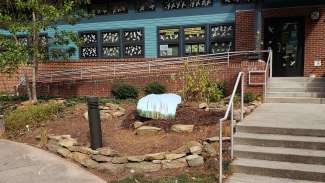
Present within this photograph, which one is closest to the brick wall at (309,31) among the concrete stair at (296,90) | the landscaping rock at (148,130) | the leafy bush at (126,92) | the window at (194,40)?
the concrete stair at (296,90)

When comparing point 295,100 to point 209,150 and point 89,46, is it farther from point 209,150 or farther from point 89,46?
point 89,46

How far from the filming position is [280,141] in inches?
291

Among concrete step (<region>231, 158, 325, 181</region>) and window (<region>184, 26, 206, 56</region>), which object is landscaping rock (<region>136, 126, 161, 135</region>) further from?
window (<region>184, 26, 206, 56</region>)

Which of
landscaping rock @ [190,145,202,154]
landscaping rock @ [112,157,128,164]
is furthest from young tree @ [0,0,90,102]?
landscaping rock @ [190,145,202,154]

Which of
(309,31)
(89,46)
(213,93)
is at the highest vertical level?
(309,31)

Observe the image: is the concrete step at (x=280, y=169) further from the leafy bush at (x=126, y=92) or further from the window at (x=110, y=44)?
the window at (x=110, y=44)

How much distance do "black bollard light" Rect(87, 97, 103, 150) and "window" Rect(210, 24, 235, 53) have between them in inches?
328

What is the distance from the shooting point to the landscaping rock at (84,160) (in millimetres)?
7730

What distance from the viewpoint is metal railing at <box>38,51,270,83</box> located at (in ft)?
48.9

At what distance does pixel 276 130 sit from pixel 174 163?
215 cm

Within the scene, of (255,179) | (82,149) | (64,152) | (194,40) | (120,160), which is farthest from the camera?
(194,40)

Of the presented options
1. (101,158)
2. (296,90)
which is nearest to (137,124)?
(101,158)

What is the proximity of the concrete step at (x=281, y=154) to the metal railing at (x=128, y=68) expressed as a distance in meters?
6.70

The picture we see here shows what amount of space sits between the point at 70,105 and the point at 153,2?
6368 millimetres
